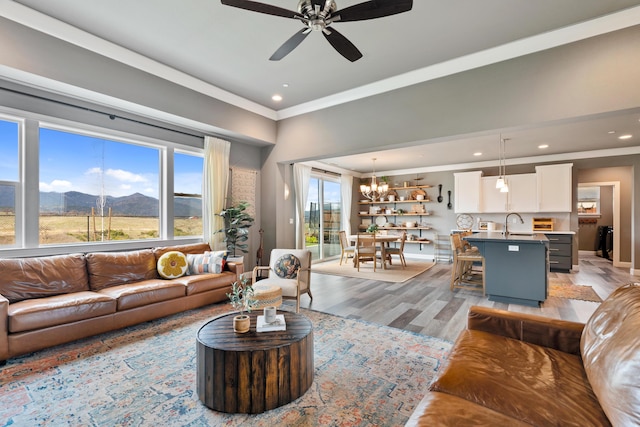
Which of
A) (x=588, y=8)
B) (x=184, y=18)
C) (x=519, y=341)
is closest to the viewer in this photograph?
(x=519, y=341)

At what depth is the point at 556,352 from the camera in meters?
1.72

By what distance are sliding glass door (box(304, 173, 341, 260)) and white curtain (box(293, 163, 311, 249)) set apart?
0.57 meters

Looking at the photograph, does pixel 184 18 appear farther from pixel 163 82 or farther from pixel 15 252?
pixel 15 252

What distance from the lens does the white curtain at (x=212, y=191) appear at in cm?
480

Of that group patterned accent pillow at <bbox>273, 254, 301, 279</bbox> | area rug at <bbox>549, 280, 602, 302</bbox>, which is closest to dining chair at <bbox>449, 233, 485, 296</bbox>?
area rug at <bbox>549, 280, 602, 302</bbox>

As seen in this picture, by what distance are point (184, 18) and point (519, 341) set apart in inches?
154

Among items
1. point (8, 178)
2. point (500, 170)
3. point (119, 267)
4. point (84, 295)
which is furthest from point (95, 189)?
point (500, 170)

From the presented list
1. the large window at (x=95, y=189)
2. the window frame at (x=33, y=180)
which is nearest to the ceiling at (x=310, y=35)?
the window frame at (x=33, y=180)

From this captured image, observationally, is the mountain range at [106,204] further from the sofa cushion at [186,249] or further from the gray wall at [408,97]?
the gray wall at [408,97]

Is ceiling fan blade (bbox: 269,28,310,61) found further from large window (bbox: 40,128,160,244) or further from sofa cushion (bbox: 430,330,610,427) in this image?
large window (bbox: 40,128,160,244)

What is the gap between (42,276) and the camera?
3.04 m

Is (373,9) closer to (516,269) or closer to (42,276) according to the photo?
(516,269)

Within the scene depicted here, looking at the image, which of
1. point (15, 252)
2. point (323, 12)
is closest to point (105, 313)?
point (15, 252)

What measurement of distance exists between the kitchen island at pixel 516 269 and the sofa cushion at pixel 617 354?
2.73 metres
